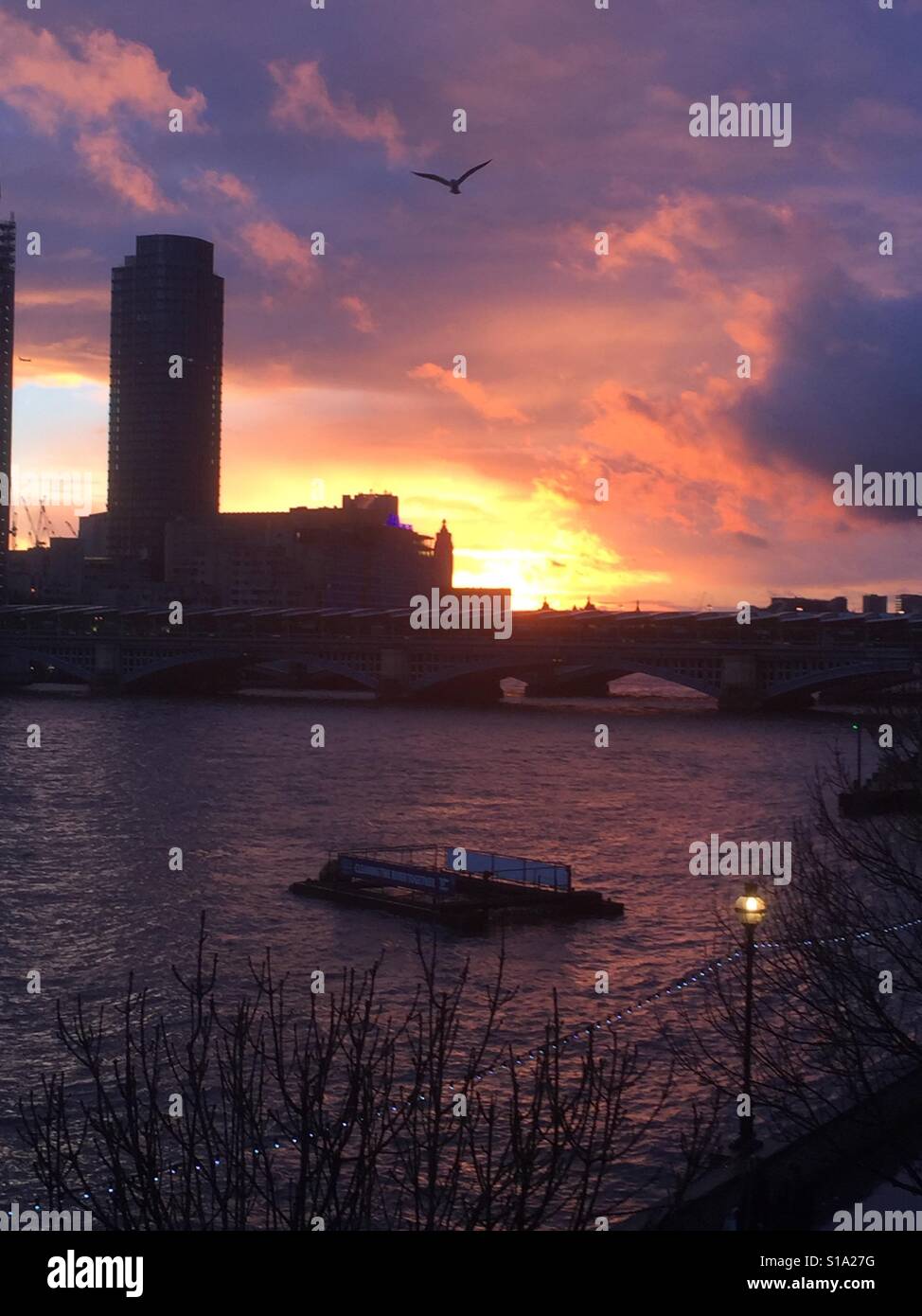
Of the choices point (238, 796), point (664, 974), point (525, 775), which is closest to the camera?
point (664, 974)

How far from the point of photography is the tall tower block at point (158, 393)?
190750 millimetres

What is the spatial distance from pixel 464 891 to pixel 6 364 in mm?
133819

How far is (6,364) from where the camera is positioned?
14312cm

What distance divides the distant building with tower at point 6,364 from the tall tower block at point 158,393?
44.1 m

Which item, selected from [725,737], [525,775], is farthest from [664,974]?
[725,737]

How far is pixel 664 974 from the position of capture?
16.8 metres

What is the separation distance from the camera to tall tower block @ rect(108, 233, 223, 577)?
19075 cm

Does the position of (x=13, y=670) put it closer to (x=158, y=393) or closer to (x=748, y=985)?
(x=748, y=985)

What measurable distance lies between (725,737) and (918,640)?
16.7 meters
